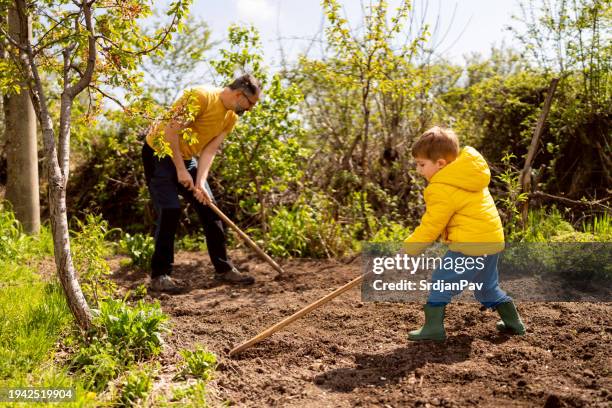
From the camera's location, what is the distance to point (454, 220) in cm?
361

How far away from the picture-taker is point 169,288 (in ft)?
16.9

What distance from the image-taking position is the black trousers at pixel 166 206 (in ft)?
16.6

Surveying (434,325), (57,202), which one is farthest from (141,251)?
(434,325)

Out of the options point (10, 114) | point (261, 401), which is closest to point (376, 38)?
point (10, 114)

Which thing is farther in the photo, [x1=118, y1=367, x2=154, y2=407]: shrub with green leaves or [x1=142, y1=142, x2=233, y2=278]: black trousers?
[x1=142, y1=142, x2=233, y2=278]: black trousers

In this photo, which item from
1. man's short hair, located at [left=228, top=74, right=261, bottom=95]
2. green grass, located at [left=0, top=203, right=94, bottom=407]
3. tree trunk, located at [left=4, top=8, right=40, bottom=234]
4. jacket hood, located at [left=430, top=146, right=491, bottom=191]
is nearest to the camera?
green grass, located at [left=0, top=203, right=94, bottom=407]

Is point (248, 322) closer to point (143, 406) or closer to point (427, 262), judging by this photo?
point (143, 406)

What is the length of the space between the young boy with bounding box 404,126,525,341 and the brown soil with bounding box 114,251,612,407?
12.7 inches

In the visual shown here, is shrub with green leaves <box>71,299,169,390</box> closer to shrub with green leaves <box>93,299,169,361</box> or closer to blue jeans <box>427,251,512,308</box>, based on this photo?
shrub with green leaves <box>93,299,169,361</box>

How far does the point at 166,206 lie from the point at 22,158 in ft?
6.84

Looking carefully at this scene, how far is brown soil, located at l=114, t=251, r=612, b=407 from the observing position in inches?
119

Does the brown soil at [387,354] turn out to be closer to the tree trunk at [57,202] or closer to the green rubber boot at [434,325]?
the green rubber boot at [434,325]

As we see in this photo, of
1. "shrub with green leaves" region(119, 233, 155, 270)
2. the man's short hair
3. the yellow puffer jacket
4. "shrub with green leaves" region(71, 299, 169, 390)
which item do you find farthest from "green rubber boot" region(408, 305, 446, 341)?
"shrub with green leaves" region(119, 233, 155, 270)

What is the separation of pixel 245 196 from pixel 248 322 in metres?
3.16
